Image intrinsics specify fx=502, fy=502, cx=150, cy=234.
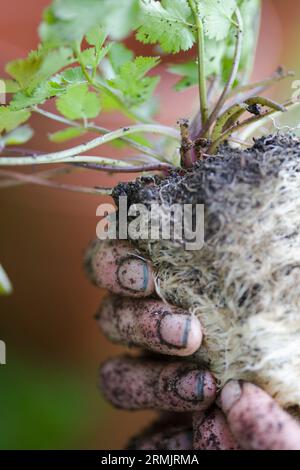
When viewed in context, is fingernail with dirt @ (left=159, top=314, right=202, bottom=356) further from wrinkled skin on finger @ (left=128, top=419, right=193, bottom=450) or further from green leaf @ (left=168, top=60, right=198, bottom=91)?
green leaf @ (left=168, top=60, right=198, bottom=91)

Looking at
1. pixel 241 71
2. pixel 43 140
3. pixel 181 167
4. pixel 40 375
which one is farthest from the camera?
pixel 40 375

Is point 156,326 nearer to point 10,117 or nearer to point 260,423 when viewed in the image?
point 260,423

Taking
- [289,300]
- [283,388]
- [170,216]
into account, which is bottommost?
[283,388]

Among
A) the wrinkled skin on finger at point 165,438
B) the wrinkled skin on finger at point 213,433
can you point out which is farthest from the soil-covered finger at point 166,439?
the wrinkled skin on finger at point 213,433

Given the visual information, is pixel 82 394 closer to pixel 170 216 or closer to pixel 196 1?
pixel 170 216

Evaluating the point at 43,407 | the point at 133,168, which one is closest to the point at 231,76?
the point at 133,168

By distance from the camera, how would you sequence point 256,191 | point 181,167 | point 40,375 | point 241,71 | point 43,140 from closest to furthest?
point 256,191, point 181,167, point 241,71, point 43,140, point 40,375

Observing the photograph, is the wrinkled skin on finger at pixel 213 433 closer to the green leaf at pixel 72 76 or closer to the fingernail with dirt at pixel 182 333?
the fingernail with dirt at pixel 182 333

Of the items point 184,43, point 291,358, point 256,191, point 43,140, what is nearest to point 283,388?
point 291,358
